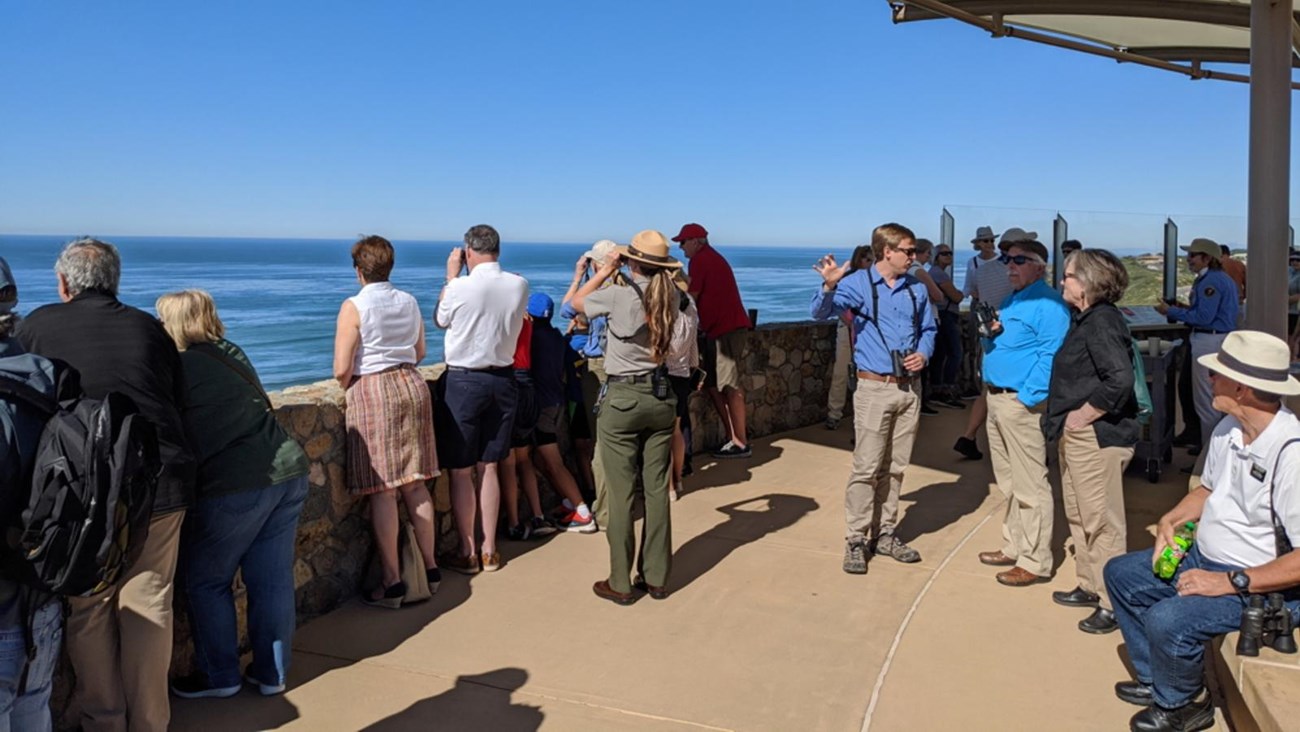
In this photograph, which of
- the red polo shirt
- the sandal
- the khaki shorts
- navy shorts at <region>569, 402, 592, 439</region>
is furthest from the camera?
the khaki shorts

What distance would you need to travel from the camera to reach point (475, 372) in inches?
202

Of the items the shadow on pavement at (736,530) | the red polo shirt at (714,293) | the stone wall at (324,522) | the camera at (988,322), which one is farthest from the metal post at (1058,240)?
the stone wall at (324,522)

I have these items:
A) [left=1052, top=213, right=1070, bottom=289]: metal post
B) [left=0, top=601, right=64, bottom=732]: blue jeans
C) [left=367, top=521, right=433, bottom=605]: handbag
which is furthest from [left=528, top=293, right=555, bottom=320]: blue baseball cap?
[left=1052, top=213, right=1070, bottom=289]: metal post

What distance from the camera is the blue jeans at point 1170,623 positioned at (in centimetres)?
326

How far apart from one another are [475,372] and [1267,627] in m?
3.53

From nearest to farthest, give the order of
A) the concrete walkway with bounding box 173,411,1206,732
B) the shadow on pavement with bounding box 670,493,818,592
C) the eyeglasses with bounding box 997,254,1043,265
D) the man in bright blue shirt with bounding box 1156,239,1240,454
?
the concrete walkway with bounding box 173,411,1206,732
the eyeglasses with bounding box 997,254,1043,265
the shadow on pavement with bounding box 670,493,818,592
the man in bright blue shirt with bounding box 1156,239,1240,454

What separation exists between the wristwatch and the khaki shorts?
460 centimetres

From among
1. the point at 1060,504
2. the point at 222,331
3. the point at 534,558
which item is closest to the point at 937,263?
the point at 1060,504

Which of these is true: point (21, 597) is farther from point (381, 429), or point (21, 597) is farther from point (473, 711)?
point (381, 429)

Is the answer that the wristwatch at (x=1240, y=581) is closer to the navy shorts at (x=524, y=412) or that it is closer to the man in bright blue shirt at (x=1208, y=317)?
the navy shorts at (x=524, y=412)

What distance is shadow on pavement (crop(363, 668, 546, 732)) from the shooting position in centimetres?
363

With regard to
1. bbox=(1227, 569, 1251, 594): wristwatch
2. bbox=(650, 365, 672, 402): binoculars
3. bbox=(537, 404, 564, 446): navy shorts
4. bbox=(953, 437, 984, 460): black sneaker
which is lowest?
bbox=(953, 437, 984, 460): black sneaker

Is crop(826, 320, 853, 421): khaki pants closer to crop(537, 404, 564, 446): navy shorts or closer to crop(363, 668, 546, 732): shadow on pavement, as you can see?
crop(537, 404, 564, 446): navy shorts

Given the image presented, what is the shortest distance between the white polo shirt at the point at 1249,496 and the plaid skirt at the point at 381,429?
10.7ft
